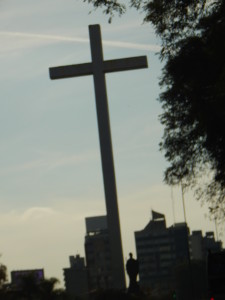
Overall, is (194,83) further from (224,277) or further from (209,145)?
(224,277)

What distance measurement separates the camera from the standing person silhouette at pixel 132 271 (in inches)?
1661

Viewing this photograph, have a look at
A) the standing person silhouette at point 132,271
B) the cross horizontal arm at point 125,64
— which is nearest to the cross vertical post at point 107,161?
the cross horizontal arm at point 125,64

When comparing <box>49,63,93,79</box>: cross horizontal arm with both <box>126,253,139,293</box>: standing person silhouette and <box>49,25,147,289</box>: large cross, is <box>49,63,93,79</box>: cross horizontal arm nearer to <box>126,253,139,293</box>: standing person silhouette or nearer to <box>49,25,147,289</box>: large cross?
<box>49,25,147,289</box>: large cross

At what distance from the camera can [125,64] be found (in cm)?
5844

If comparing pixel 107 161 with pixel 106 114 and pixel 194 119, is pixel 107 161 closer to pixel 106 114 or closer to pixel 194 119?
pixel 106 114

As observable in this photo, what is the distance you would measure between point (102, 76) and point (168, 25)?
34.6 m

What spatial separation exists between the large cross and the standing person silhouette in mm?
12621

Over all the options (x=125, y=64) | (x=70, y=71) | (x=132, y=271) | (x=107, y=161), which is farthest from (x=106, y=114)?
(x=132, y=271)

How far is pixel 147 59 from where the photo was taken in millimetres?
56938

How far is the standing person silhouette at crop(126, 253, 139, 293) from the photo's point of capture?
1661 inches

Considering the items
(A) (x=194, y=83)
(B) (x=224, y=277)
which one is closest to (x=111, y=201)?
(A) (x=194, y=83)

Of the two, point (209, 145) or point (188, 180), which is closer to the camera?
point (209, 145)

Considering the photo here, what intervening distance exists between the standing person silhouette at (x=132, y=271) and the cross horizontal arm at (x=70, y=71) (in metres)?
16.3

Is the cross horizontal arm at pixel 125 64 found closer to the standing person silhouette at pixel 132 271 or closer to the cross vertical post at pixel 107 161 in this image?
the cross vertical post at pixel 107 161
